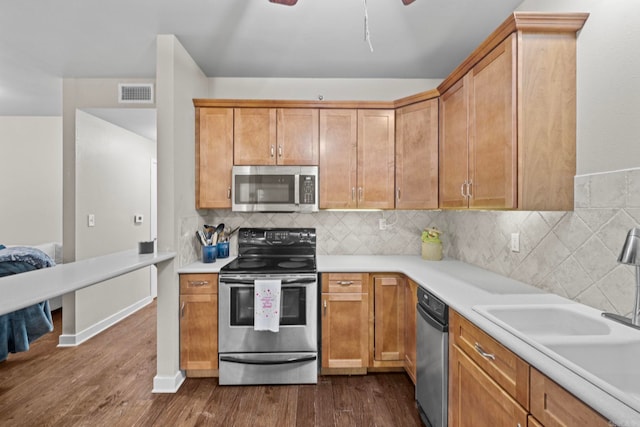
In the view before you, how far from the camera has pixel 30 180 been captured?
4.22 meters

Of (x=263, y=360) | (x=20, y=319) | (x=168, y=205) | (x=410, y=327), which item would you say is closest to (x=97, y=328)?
(x=20, y=319)

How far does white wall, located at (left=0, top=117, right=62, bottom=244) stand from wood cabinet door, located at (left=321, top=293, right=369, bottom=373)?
4.25 metres

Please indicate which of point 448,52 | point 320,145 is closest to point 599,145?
point 448,52

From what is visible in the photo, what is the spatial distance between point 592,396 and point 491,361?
0.49 meters

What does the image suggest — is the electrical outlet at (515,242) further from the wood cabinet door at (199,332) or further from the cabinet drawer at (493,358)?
the wood cabinet door at (199,332)

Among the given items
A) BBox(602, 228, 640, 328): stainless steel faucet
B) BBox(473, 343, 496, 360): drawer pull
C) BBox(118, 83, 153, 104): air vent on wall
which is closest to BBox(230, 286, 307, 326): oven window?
BBox(473, 343, 496, 360): drawer pull

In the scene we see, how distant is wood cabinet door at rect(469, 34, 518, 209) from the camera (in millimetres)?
1537

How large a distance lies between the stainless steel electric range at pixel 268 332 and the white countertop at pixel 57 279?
0.64 m

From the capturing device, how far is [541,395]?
98 centimetres

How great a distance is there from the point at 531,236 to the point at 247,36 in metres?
2.44

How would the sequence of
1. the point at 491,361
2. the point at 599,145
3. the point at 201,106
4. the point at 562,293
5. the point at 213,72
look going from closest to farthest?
the point at 491,361
the point at 599,145
the point at 562,293
the point at 201,106
the point at 213,72

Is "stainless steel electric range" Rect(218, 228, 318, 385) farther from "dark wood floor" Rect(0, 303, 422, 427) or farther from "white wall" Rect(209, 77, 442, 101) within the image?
"white wall" Rect(209, 77, 442, 101)

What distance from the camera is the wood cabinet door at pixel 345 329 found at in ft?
8.02

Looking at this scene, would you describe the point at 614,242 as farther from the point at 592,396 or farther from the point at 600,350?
the point at 592,396
